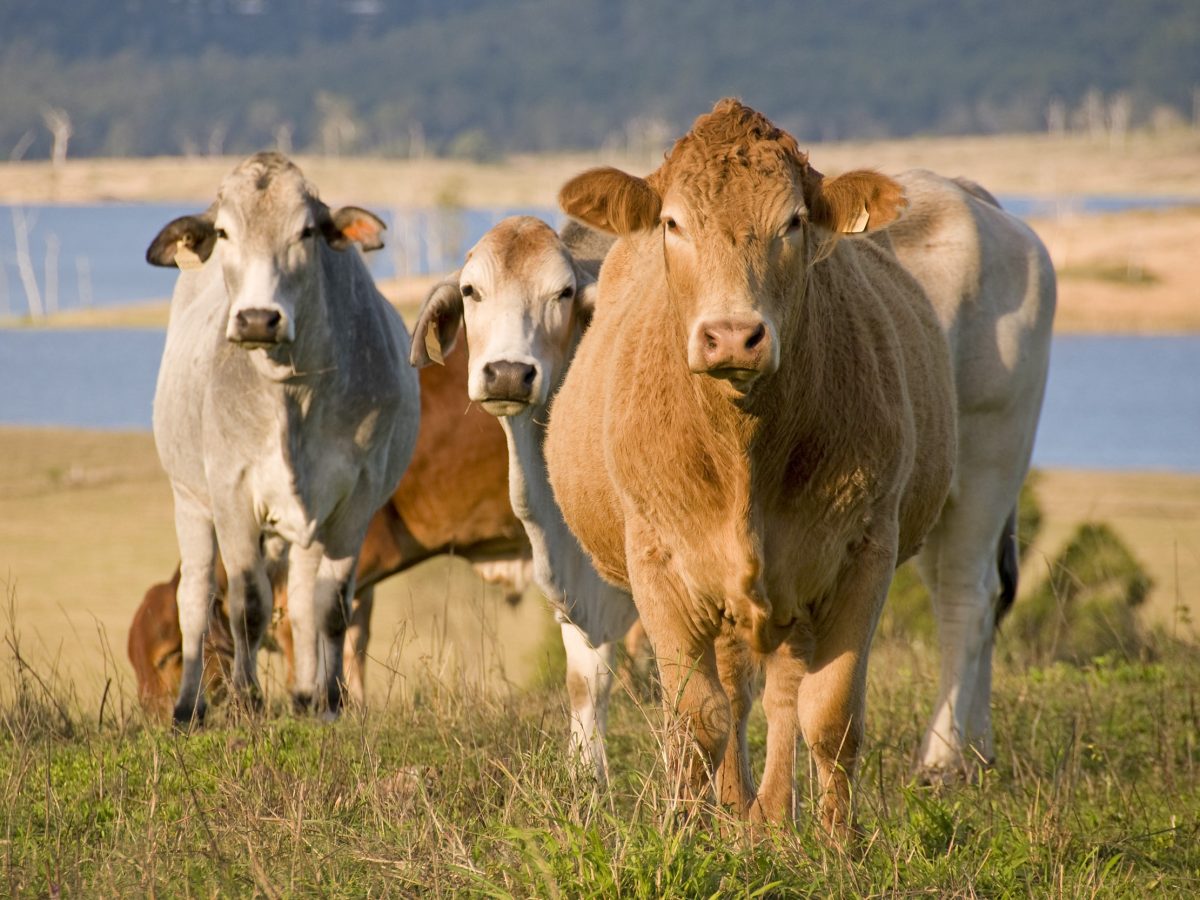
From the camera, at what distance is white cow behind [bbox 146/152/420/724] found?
7590 millimetres

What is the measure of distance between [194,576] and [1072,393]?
42.6m

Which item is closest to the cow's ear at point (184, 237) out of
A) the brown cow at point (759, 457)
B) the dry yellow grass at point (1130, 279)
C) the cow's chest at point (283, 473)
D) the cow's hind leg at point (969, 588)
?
the cow's chest at point (283, 473)

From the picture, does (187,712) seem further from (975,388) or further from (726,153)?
(726,153)

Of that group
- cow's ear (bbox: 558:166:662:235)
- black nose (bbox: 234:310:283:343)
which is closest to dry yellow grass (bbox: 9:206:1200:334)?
black nose (bbox: 234:310:283:343)

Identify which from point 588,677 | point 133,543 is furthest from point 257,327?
→ point 133,543

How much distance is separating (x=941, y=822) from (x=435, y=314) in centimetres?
319

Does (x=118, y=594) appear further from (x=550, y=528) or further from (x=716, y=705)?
(x=716, y=705)

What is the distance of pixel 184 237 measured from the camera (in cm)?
792

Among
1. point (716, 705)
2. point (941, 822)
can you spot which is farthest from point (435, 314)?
point (941, 822)

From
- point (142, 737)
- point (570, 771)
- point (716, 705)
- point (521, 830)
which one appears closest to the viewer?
point (521, 830)

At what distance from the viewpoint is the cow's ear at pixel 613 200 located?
499cm

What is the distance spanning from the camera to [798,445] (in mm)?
4969

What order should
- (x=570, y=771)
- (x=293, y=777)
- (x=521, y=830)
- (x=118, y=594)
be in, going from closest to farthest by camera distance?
(x=521, y=830), (x=570, y=771), (x=293, y=777), (x=118, y=594)

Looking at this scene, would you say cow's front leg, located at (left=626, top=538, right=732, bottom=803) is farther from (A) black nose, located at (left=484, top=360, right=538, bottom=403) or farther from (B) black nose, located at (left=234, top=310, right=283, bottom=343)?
(B) black nose, located at (left=234, top=310, right=283, bottom=343)
